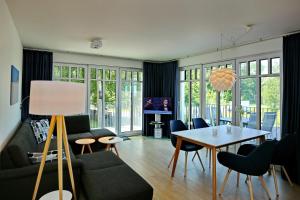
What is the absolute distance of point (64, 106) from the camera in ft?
5.38

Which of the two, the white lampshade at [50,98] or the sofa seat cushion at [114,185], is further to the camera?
the sofa seat cushion at [114,185]

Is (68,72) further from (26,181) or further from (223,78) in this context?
(223,78)

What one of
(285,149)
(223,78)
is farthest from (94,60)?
(285,149)

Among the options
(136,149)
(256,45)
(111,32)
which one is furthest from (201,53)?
(136,149)

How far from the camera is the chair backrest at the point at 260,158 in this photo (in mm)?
2359

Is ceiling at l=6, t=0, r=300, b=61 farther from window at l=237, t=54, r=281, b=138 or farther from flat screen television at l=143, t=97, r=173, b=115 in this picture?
flat screen television at l=143, t=97, r=173, b=115

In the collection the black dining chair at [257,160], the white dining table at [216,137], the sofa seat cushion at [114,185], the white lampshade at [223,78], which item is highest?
the white lampshade at [223,78]

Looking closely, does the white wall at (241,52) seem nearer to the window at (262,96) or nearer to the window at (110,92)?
the window at (262,96)

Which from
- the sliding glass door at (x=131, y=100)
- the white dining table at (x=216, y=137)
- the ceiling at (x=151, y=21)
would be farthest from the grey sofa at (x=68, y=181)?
the sliding glass door at (x=131, y=100)

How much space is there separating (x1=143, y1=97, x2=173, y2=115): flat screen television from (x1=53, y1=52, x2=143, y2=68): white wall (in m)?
1.23

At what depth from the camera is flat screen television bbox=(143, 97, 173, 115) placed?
623cm

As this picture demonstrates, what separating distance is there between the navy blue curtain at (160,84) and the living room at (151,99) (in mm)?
55

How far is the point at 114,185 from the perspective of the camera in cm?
209

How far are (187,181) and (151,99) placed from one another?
358 centimetres
